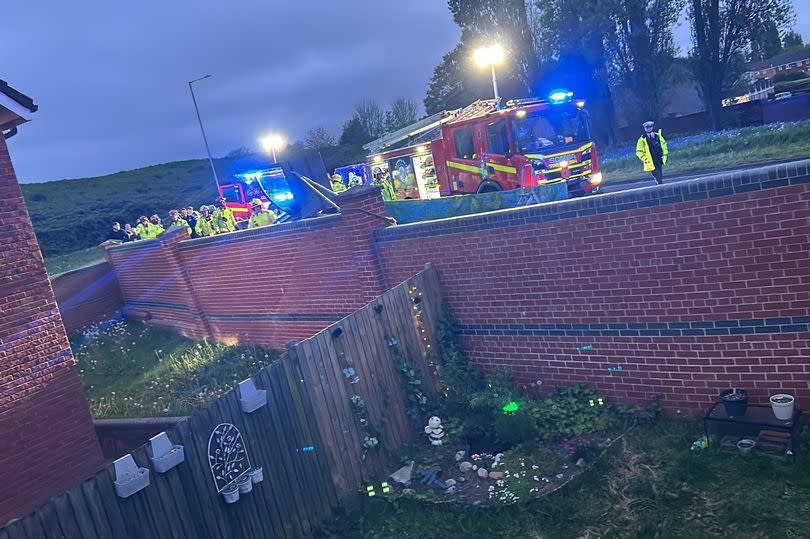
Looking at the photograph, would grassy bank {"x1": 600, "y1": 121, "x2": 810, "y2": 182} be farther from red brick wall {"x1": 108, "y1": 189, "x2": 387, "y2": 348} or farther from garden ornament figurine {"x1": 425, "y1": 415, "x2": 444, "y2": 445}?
garden ornament figurine {"x1": 425, "y1": 415, "x2": 444, "y2": 445}

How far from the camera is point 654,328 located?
232 inches

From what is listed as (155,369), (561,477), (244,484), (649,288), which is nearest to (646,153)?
(649,288)

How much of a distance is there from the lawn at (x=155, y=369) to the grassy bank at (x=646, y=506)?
5.79 meters

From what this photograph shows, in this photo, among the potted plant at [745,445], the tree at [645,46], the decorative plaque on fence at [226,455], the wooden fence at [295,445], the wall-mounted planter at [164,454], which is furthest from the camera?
the tree at [645,46]

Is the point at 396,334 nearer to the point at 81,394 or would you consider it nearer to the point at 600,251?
the point at 600,251

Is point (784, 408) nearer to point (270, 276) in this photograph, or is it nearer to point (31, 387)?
point (31, 387)

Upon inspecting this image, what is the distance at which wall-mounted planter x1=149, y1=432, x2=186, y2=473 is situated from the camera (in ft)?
13.1

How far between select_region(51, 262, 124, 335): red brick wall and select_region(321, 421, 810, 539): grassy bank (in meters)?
15.2

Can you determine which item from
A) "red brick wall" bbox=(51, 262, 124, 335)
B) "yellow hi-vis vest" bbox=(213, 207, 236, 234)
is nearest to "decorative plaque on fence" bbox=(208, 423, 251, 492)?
"yellow hi-vis vest" bbox=(213, 207, 236, 234)

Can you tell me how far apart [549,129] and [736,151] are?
9.68 m

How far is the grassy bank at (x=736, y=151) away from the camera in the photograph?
15.4 m

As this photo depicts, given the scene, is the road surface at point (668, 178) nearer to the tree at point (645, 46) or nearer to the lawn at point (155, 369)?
the lawn at point (155, 369)

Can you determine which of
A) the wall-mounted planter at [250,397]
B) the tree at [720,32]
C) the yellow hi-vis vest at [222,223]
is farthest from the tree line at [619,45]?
the wall-mounted planter at [250,397]

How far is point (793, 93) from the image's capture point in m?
23.0
